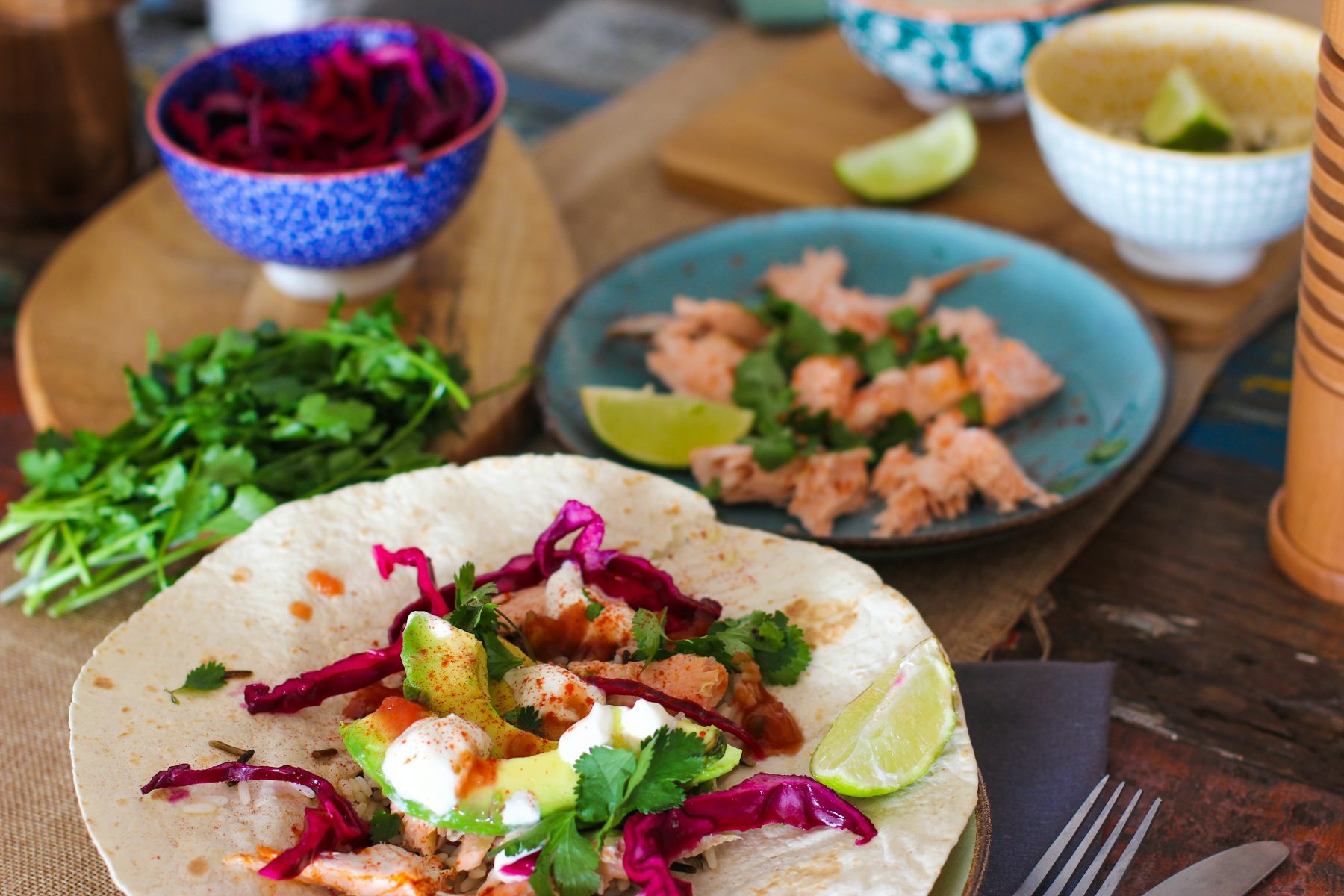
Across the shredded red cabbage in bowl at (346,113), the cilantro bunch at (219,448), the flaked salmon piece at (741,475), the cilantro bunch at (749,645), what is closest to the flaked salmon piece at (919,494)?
the flaked salmon piece at (741,475)

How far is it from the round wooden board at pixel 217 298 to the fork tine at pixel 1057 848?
1.05 m

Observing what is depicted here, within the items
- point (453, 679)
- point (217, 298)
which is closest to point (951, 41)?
point (217, 298)

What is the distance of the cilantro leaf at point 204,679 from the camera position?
4.43 ft

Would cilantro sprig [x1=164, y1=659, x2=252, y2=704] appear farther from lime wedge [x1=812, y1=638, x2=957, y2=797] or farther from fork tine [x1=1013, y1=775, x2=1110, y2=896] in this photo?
fork tine [x1=1013, y1=775, x2=1110, y2=896]

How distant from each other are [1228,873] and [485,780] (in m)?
0.83

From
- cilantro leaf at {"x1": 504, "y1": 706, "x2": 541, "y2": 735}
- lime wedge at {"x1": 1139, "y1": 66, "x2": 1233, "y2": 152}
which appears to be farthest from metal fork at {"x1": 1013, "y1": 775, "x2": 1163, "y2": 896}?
lime wedge at {"x1": 1139, "y1": 66, "x2": 1233, "y2": 152}

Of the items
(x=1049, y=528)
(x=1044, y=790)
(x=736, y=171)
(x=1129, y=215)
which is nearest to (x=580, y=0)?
(x=736, y=171)

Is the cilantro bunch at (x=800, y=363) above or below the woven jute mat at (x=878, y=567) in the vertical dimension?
above

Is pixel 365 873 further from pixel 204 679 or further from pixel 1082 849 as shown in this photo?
pixel 1082 849

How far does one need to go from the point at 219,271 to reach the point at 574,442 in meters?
1.04

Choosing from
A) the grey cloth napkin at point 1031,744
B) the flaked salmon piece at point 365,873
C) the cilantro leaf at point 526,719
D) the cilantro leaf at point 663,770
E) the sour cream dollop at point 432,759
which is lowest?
the grey cloth napkin at point 1031,744

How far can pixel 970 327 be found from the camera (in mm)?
2119

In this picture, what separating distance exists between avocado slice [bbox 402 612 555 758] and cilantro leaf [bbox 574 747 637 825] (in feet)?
0.27

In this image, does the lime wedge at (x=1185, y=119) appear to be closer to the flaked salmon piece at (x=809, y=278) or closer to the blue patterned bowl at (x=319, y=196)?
the flaked salmon piece at (x=809, y=278)
